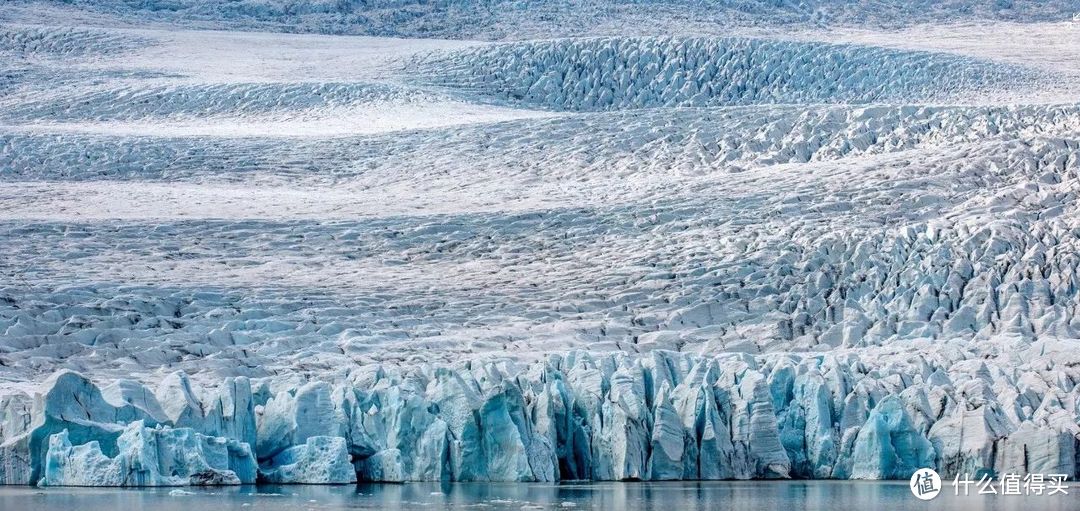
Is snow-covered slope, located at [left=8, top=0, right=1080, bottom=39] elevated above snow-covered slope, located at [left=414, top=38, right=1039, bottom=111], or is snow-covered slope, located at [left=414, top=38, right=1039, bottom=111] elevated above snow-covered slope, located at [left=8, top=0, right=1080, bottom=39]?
snow-covered slope, located at [left=8, top=0, right=1080, bottom=39]

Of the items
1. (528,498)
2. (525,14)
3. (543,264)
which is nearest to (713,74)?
(525,14)

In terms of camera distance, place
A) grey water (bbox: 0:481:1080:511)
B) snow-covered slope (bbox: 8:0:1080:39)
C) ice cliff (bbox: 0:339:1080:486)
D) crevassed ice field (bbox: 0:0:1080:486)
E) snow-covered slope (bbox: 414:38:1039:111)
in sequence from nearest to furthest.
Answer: grey water (bbox: 0:481:1080:511) → ice cliff (bbox: 0:339:1080:486) → crevassed ice field (bbox: 0:0:1080:486) → snow-covered slope (bbox: 414:38:1039:111) → snow-covered slope (bbox: 8:0:1080:39)

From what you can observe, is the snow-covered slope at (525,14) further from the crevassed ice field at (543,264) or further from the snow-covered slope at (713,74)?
the snow-covered slope at (713,74)

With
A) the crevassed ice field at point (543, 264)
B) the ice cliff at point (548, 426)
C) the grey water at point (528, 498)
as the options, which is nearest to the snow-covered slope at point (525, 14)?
the crevassed ice field at point (543, 264)

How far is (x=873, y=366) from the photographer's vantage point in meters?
22.2

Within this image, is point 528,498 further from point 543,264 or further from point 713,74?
point 713,74

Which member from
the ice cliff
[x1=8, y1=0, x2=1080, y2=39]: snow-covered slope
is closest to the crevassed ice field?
the ice cliff

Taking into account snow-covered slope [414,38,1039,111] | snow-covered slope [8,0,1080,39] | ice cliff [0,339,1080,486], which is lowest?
ice cliff [0,339,1080,486]

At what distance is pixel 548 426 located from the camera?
1961 centimetres

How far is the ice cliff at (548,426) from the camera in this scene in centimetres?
1820

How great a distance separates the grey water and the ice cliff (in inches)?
13.2

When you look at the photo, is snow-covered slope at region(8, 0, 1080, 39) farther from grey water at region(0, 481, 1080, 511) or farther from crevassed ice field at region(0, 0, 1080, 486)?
grey water at region(0, 481, 1080, 511)

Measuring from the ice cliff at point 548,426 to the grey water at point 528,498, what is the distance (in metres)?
0.33

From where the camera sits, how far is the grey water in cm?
1622
